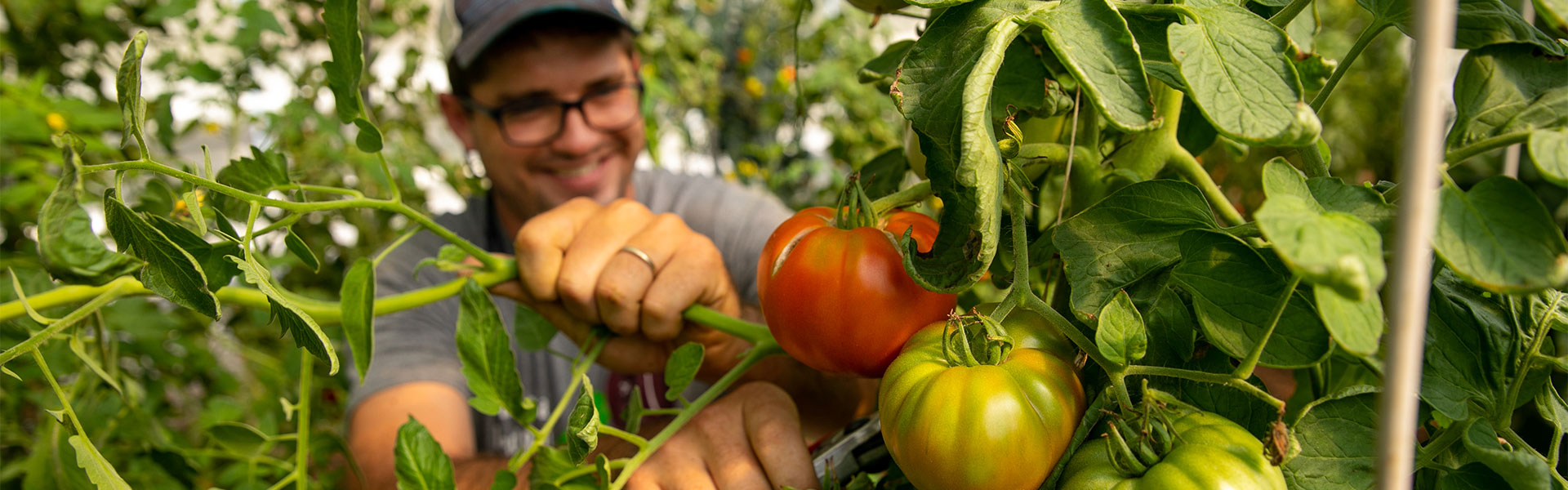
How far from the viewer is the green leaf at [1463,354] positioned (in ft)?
1.07

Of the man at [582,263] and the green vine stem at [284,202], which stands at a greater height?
the green vine stem at [284,202]

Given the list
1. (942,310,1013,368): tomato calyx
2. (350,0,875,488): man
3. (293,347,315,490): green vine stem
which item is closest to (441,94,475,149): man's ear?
(350,0,875,488): man

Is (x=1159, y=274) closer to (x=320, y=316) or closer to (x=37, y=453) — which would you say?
(x=320, y=316)

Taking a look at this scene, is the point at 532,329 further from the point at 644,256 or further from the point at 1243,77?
the point at 1243,77

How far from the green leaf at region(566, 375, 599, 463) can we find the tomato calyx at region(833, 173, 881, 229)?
0.49 ft

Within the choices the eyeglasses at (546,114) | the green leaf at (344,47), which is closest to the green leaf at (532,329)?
the green leaf at (344,47)

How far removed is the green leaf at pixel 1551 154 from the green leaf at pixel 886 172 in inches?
12.4

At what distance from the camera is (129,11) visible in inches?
50.6

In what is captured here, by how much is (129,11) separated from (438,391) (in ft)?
2.59

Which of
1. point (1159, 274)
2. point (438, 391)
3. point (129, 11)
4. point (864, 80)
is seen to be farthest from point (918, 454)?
point (129, 11)

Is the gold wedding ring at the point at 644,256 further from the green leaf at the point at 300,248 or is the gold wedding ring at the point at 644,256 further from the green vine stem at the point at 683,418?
the green leaf at the point at 300,248

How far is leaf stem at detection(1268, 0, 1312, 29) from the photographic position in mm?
347

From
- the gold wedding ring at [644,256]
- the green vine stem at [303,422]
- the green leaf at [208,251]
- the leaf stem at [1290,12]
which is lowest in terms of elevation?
the green vine stem at [303,422]

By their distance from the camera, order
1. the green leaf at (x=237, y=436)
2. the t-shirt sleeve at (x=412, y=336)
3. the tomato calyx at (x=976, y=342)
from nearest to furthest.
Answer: the tomato calyx at (x=976, y=342) → the green leaf at (x=237, y=436) → the t-shirt sleeve at (x=412, y=336)
